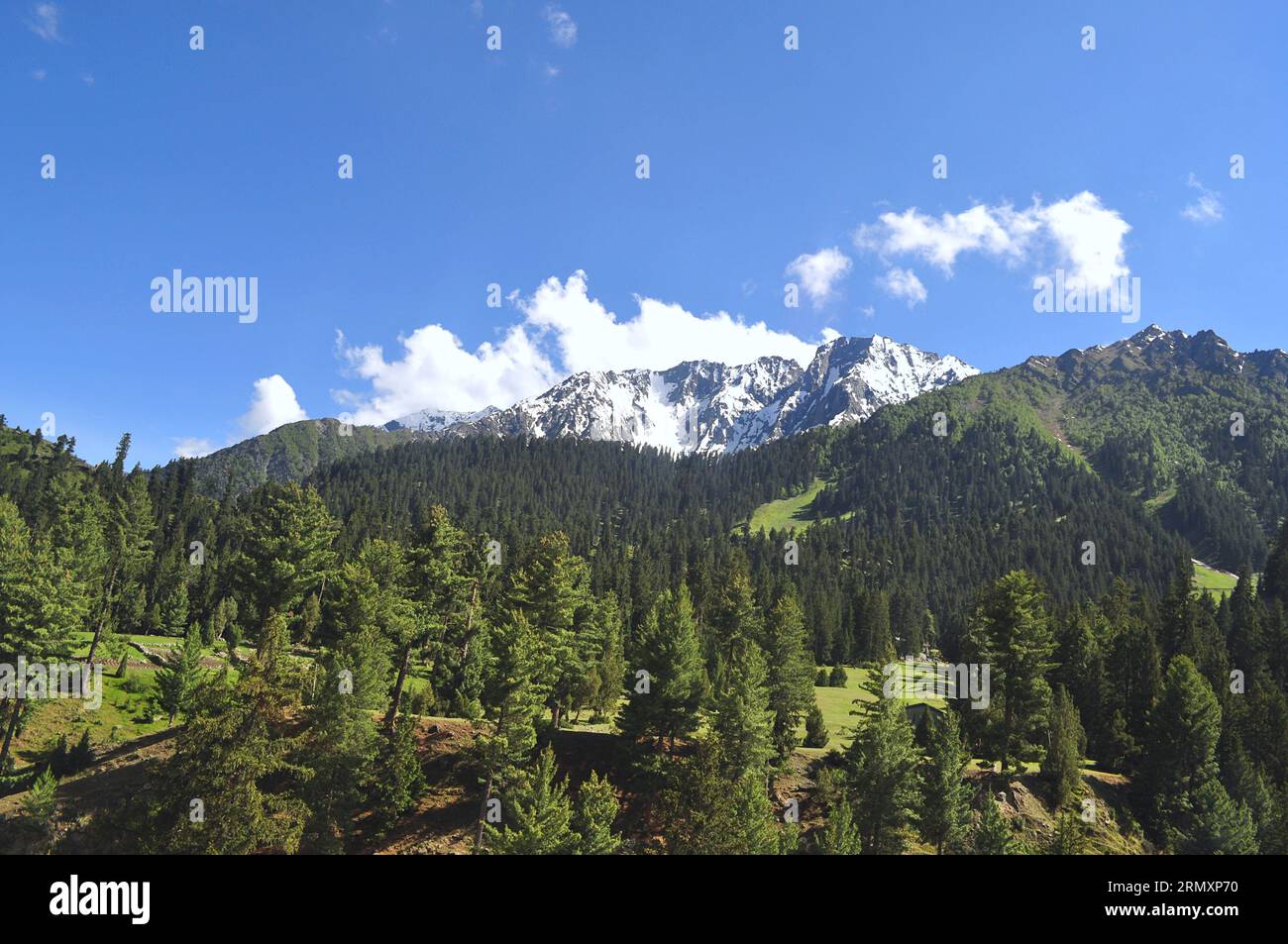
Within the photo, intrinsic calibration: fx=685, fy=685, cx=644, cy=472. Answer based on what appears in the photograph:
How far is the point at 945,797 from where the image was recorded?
38.3 meters

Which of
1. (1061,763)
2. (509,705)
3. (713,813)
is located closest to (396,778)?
(509,705)

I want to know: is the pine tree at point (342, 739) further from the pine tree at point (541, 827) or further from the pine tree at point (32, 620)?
the pine tree at point (32, 620)

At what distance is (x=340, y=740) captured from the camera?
34.8 metres

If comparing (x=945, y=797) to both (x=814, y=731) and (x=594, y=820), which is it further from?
(x=594, y=820)

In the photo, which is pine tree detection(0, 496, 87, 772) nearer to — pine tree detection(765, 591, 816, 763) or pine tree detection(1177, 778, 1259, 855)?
pine tree detection(765, 591, 816, 763)

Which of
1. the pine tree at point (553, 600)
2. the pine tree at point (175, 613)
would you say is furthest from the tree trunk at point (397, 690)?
the pine tree at point (175, 613)

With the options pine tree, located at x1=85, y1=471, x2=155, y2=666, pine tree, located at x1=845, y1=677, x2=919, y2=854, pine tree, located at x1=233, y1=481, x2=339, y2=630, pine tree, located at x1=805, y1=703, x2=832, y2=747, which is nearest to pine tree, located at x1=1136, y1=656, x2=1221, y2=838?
pine tree, located at x1=805, y1=703, x2=832, y2=747

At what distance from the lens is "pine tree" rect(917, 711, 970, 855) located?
38.3m

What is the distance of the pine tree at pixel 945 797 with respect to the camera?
38281 mm

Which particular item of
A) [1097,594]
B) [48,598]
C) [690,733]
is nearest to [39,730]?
[48,598]

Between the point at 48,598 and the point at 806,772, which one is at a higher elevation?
the point at 48,598
